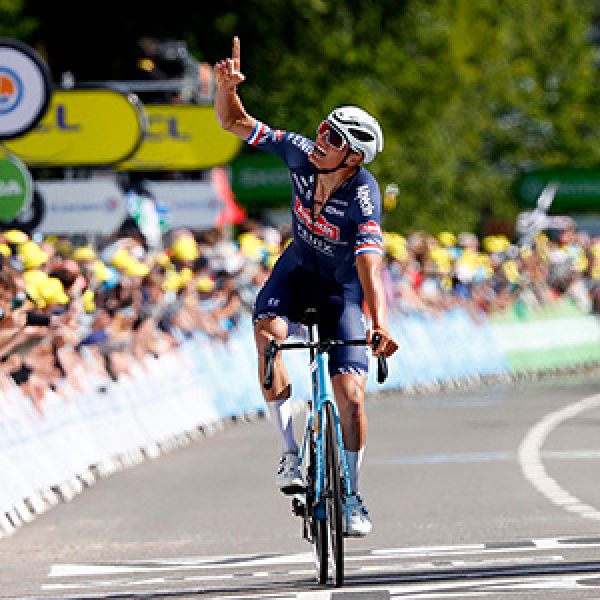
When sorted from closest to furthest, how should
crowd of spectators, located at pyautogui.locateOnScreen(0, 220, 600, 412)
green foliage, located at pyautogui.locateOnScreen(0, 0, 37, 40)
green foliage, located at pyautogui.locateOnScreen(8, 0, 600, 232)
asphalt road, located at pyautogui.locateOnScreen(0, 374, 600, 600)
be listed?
asphalt road, located at pyautogui.locateOnScreen(0, 374, 600, 600) < crowd of spectators, located at pyautogui.locateOnScreen(0, 220, 600, 412) < green foliage, located at pyautogui.locateOnScreen(0, 0, 37, 40) < green foliage, located at pyautogui.locateOnScreen(8, 0, 600, 232)

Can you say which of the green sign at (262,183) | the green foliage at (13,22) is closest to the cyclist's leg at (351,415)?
the green sign at (262,183)

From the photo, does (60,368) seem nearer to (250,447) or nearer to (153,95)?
(250,447)

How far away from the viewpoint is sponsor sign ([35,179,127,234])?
75.4ft

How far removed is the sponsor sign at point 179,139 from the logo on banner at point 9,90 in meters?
10.9

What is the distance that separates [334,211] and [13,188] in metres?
7.82

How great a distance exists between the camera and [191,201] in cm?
2958

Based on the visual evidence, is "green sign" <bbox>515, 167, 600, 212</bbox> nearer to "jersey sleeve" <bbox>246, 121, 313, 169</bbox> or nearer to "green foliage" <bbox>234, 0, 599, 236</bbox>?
"green foliage" <bbox>234, 0, 599, 236</bbox>

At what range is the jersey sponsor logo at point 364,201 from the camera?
9938mm

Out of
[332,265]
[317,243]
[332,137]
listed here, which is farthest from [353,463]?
[332,137]

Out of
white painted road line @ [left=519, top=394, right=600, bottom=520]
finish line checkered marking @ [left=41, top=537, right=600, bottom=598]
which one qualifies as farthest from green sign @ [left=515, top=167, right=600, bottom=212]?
finish line checkered marking @ [left=41, top=537, right=600, bottom=598]

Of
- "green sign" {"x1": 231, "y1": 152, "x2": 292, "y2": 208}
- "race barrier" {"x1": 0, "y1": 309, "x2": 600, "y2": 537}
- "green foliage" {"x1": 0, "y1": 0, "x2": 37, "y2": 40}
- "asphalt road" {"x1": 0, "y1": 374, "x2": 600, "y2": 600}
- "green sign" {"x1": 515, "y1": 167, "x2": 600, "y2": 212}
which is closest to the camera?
"asphalt road" {"x1": 0, "y1": 374, "x2": 600, "y2": 600}

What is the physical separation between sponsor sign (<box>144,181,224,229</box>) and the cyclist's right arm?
61.5ft

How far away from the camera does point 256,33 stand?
43594 millimetres

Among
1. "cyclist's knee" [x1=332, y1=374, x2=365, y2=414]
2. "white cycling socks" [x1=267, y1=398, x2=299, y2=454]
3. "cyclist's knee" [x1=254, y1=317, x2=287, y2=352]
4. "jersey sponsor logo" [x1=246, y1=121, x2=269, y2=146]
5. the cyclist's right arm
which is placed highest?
the cyclist's right arm
